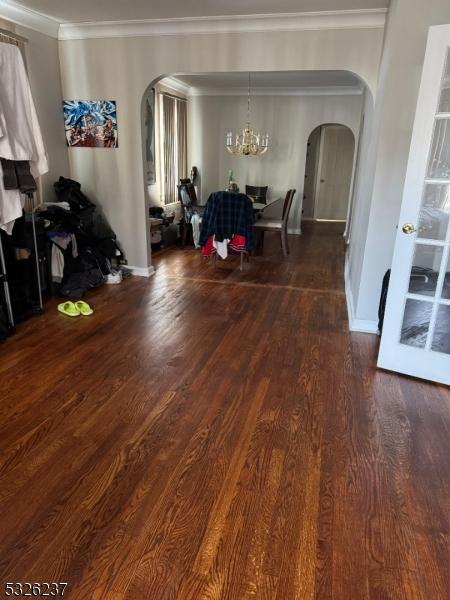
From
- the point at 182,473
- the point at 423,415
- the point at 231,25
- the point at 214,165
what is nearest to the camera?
the point at 182,473

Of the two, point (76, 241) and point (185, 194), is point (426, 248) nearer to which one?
point (76, 241)

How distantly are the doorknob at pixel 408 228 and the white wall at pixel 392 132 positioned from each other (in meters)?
0.70

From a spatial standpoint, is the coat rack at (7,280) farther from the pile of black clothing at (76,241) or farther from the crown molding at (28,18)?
the crown molding at (28,18)

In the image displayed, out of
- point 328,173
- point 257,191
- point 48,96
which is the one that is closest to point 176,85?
point 257,191

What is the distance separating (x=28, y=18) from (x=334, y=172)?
7.47 m

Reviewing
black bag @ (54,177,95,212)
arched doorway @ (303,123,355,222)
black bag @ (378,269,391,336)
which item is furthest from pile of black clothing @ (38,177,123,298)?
arched doorway @ (303,123,355,222)

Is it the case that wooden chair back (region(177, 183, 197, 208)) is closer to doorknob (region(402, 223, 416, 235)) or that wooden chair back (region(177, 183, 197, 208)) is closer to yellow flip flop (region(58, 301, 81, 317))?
yellow flip flop (region(58, 301, 81, 317))

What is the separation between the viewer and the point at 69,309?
382cm

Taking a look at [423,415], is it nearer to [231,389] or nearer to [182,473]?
[231,389]

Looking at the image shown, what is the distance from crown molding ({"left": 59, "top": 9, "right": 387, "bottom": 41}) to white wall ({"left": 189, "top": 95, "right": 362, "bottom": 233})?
393 cm

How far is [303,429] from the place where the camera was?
7.44ft

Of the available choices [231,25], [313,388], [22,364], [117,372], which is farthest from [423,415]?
[231,25]

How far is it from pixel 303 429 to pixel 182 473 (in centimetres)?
71

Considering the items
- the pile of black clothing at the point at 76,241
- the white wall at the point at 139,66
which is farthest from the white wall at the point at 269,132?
the pile of black clothing at the point at 76,241
